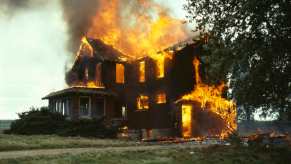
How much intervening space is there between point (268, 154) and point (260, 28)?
6631 millimetres

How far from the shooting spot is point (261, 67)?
1972 cm

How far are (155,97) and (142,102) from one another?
2.12 meters

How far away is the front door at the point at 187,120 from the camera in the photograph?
40.0m

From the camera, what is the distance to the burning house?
1574 inches

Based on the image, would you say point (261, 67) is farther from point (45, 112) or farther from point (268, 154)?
point (45, 112)

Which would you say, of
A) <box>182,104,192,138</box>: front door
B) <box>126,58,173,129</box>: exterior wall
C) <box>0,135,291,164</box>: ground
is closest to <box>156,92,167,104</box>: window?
<box>126,58,173,129</box>: exterior wall

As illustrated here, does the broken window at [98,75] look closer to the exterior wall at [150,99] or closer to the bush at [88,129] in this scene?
the exterior wall at [150,99]

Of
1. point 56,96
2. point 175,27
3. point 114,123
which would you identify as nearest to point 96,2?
point 175,27

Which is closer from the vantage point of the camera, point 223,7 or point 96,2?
point 223,7

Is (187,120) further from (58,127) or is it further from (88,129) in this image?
(58,127)

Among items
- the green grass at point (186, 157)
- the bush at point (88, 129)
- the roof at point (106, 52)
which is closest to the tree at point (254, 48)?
the green grass at point (186, 157)

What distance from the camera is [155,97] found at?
136ft

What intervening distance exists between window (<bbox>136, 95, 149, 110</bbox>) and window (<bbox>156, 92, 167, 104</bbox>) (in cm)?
158

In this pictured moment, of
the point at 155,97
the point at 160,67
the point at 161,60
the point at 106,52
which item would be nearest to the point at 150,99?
the point at 155,97
